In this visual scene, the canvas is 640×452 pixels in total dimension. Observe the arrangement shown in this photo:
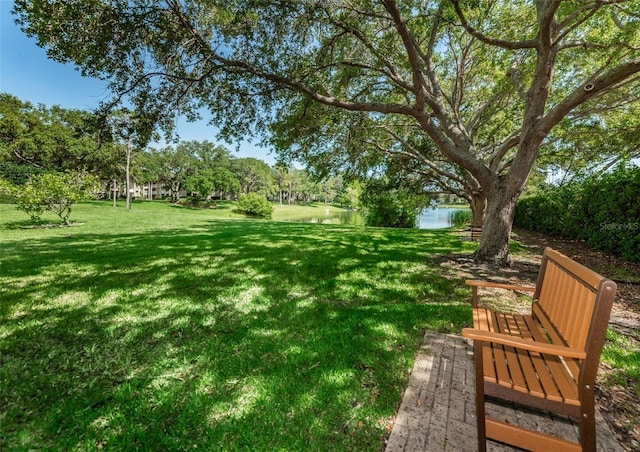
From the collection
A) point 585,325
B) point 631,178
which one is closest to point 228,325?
point 585,325

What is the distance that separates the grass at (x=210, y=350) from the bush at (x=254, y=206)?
115 feet

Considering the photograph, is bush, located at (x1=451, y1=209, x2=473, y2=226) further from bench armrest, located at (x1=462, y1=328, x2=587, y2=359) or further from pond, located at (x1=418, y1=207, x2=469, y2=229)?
bench armrest, located at (x1=462, y1=328, x2=587, y2=359)

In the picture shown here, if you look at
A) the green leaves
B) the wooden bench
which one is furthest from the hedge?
the green leaves

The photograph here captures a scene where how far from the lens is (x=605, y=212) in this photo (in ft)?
24.5

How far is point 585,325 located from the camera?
1.95 m

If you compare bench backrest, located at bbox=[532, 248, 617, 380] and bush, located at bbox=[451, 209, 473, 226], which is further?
bush, located at bbox=[451, 209, 473, 226]

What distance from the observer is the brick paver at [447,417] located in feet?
6.79

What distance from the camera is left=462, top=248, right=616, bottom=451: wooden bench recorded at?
180 cm

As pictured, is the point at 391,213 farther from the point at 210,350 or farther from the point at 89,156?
the point at 89,156

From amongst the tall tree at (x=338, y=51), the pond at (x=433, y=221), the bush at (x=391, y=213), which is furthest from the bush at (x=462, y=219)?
the tall tree at (x=338, y=51)

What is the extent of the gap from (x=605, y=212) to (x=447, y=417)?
887cm

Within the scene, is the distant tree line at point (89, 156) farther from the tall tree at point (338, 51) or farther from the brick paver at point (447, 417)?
the brick paver at point (447, 417)

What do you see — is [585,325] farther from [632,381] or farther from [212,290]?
[212,290]

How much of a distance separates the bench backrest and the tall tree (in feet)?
15.8
